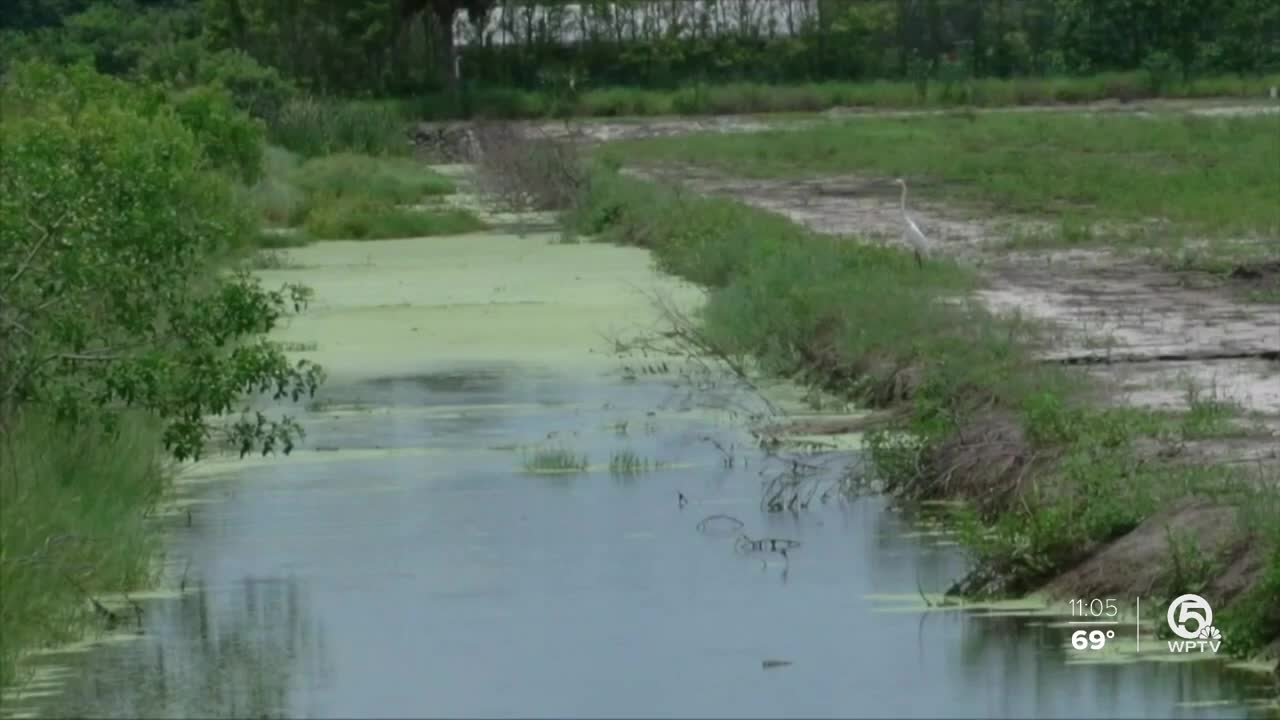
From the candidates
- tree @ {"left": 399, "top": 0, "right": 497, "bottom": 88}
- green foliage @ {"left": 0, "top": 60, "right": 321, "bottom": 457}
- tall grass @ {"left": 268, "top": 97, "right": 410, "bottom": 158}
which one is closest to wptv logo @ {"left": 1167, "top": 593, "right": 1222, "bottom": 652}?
green foliage @ {"left": 0, "top": 60, "right": 321, "bottom": 457}

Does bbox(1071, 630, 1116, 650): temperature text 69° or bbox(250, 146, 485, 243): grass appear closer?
bbox(1071, 630, 1116, 650): temperature text 69°

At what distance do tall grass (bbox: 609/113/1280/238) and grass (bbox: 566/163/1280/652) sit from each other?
4.54 metres

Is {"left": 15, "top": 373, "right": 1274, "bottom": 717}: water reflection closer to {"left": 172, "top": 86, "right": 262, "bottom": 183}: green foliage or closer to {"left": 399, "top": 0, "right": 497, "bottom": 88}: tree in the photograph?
{"left": 172, "top": 86, "right": 262, "bottom": 183}: green foliage

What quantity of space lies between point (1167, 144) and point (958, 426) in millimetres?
24078

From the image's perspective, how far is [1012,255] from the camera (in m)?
21.5

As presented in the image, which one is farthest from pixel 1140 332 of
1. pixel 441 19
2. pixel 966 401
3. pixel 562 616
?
pixel 441 19

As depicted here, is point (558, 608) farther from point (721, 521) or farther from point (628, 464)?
point (628, 464)

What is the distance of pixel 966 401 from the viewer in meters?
13.0

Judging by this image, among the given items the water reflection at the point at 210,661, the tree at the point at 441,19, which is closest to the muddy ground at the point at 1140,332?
the water reflection at the point at 210,661

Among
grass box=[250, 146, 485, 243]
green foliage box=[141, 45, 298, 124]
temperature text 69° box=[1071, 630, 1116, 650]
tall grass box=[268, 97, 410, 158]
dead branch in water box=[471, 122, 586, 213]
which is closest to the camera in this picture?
temperature text 69° box=[1071, 630, 1116, 650]

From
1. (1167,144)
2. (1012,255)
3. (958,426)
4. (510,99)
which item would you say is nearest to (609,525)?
(958,426)

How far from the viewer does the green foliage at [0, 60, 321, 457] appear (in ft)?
36.2

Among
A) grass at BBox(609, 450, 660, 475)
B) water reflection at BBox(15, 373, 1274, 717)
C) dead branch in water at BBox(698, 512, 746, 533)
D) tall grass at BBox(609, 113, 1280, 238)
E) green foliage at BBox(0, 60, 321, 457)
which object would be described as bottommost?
tall grass at BBox(609, 113, 1280, 238)
